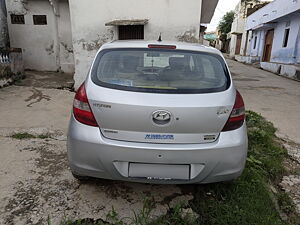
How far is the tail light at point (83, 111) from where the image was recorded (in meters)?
1.90

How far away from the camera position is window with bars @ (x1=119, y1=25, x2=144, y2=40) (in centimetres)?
655

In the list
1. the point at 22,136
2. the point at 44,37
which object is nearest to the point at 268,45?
the point at 44,37

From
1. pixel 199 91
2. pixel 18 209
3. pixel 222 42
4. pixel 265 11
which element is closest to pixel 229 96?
pixel 199 91

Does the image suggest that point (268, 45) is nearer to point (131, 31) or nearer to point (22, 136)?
point (131, 31)

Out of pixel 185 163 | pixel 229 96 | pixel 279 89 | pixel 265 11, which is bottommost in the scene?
pixel 279 89

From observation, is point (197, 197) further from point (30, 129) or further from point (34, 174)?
point (30, 129)

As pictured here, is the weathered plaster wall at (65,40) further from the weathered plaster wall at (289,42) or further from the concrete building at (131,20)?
the weathered plaster wall at (289,42)

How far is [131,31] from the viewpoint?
6.60 m

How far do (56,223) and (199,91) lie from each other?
5.23 feet

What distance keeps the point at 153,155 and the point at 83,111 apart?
0.67 metres

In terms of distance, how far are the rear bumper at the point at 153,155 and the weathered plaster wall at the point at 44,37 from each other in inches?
321

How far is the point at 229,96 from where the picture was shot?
196 cm

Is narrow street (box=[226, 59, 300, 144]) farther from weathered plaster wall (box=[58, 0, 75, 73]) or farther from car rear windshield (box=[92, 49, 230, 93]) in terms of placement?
weathered plaster wall (box=[58, 0, 75, 73])

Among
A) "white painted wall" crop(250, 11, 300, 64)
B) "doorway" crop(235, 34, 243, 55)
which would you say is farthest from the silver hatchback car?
"doorway" crop(235, 34, 243, 55)
